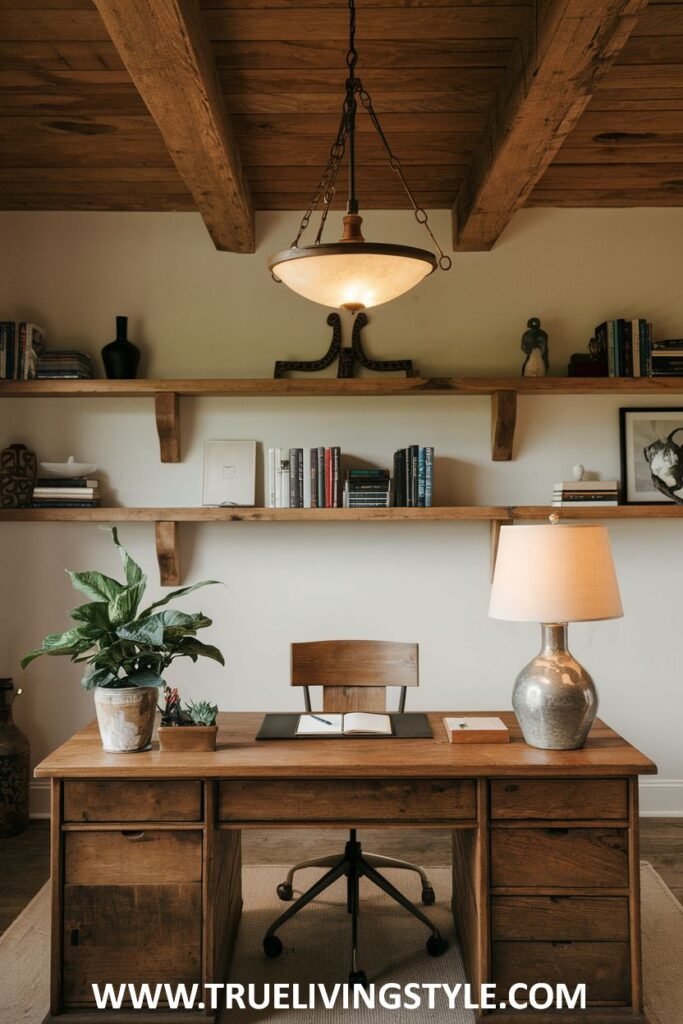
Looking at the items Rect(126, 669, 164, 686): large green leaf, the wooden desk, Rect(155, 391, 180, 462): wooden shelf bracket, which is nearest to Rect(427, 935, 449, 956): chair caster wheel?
the wooden desk

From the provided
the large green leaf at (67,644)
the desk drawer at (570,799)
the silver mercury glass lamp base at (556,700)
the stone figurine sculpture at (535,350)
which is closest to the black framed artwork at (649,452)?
the stone figurine sculpture at (535,350)

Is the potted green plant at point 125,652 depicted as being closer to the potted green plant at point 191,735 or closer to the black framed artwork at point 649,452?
the potted green plant at point 191,735

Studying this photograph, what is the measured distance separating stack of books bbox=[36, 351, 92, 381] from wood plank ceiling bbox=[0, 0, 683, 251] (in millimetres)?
704

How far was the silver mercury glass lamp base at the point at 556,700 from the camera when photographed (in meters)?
2.33

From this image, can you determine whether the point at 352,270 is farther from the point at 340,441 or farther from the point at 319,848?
the point at 319,848

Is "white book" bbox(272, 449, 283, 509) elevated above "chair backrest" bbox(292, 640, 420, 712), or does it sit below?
above

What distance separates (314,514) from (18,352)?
1.48 m

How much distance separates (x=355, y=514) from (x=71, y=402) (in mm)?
1408

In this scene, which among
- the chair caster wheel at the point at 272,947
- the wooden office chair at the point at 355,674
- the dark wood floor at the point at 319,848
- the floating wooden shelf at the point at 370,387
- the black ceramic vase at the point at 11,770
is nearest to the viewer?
the chair caster wheel at the point at 272,947

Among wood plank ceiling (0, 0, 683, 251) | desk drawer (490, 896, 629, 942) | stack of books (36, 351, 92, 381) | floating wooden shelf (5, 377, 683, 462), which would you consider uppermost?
wood plank ceiling (0, 0, 683, 251)

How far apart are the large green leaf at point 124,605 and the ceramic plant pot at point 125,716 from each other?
18cm

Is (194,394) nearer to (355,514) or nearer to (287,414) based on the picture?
(287,414)

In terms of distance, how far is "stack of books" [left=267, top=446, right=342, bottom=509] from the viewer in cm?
373

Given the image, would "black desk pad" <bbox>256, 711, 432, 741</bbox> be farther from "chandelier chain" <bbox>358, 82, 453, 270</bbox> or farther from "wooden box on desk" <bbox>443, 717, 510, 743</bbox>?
"chandelier chain" <bbox>358, 82, 453, 270</bbox>
